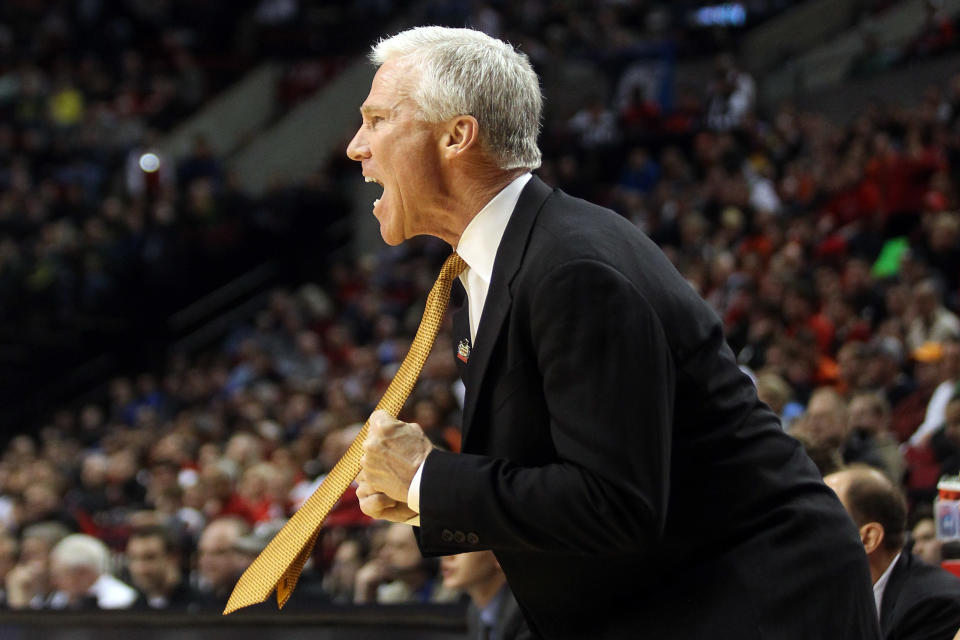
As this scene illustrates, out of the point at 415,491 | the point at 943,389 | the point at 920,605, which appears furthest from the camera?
the point at 943,389

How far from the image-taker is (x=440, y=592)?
521cm

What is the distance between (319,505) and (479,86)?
0.69 metres

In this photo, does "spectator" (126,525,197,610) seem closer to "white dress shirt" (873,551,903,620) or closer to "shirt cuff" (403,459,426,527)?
"white dress shirt" (873,551,903,620)

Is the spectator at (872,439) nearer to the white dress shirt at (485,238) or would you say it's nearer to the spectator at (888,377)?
the spectator at (888,377)

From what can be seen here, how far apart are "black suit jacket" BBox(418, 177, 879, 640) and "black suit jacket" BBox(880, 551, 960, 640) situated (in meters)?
0.88

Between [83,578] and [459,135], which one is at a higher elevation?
[459,135]

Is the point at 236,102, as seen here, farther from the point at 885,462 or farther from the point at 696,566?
the point at 696,566

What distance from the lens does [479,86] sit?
179 cm

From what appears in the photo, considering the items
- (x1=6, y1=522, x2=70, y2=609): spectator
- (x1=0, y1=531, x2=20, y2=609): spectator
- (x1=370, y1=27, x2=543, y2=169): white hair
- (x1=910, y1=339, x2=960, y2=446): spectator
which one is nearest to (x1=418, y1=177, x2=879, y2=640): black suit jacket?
(x1=370, y1=27, x2=543, y2=169): white hair

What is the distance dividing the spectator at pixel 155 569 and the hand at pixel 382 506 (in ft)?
13.0

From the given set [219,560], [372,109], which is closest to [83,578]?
[219,560]

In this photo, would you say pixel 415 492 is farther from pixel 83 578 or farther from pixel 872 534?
pixel 83 578

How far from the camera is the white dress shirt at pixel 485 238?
1.84m

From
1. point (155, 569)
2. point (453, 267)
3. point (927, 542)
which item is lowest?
point (155, 569)
